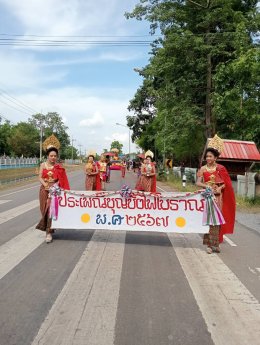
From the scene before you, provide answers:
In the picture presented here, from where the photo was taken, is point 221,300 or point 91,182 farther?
point 91,182

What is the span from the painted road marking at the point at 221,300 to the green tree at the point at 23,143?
4128 inches

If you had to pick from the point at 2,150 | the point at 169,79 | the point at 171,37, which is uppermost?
the point at 171,37

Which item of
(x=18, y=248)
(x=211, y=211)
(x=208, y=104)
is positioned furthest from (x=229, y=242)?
(x=208, y=104)

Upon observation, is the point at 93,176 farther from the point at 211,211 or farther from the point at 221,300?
the point at 221,300

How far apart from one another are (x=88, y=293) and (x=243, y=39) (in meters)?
22.6

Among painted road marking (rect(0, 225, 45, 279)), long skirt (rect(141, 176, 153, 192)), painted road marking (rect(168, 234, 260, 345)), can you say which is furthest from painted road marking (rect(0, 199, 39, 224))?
painted road marking (rect(168, 234, 260, 345))

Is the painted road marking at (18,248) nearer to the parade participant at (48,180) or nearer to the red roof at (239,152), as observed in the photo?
the parade participant at (48,180)

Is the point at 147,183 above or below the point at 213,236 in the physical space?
above

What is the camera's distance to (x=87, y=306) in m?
4.68

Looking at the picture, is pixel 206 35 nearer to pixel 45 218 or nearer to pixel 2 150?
pixel 45 218

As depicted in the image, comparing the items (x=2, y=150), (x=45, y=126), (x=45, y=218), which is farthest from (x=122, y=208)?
(x=45, y=126)

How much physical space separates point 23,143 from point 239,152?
3704 inches

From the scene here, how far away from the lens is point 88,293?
512 cm

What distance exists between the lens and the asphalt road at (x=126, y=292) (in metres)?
4.02
